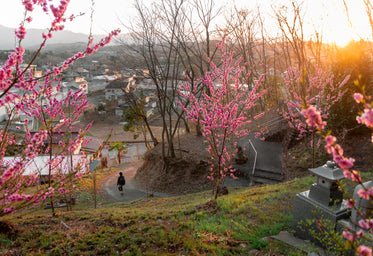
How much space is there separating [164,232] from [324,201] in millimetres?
2971

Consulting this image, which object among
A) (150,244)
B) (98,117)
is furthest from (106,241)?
(98,117)

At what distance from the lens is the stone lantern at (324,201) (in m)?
4.11

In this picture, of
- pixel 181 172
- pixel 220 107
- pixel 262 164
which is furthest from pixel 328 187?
pixel 181 172

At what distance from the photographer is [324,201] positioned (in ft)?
14.1

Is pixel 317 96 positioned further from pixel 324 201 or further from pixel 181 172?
pixel 181 172

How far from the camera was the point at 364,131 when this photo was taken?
11375 millimetres

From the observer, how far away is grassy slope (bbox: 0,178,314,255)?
14.6 feet

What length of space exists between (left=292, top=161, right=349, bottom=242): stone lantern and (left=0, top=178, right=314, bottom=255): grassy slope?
25.7 inches

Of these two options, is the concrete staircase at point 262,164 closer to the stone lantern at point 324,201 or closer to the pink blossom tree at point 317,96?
the pink blossom tree at point 317,96

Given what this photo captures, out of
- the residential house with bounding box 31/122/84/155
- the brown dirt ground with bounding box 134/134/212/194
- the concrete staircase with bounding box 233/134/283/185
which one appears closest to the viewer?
the residential house with bounding box 31/122/84/155

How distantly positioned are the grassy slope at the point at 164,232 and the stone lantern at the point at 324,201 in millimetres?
652

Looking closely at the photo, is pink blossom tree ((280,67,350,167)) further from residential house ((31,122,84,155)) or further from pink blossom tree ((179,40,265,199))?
residential house ((31,122,84,155))

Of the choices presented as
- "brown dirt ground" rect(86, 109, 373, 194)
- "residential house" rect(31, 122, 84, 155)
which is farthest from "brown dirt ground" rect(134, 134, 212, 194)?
"residential house" rect(31, 122, 84, 155)

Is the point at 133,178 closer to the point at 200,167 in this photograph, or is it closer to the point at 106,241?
the point at 200,167
